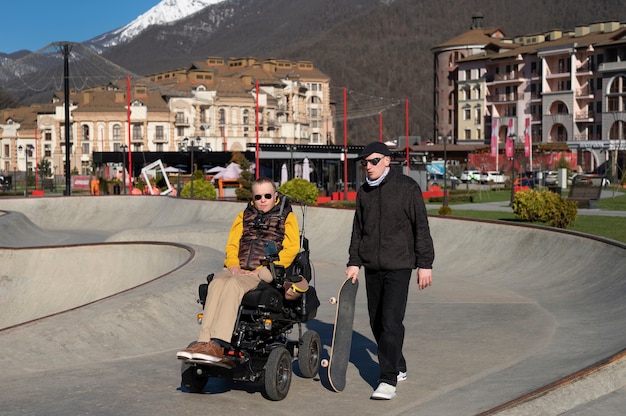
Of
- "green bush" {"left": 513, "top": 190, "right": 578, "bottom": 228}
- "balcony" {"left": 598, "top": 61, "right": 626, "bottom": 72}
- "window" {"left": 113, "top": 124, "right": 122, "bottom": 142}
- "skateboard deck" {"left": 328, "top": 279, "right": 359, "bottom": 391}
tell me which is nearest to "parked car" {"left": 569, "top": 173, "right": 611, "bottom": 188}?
"balcony" {"left": 598, "top": 61, "right": 626, "bottom": 72}

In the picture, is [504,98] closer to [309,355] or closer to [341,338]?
[309,355]

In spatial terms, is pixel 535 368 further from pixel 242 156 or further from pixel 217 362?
pixel 242 156

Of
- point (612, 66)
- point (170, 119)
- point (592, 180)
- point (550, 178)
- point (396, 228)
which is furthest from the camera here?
point (170, 119)

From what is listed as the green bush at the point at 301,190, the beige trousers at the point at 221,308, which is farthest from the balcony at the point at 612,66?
the beige trousers at the point at 221,308

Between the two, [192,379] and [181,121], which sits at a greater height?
[181,121]

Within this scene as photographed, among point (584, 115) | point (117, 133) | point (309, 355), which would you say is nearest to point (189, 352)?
point (309, 355)

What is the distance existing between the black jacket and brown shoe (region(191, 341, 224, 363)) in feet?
4.64

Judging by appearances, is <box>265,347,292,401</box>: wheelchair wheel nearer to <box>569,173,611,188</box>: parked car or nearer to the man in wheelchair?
the man in wheelchair

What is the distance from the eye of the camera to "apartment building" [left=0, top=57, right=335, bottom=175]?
12062 cm

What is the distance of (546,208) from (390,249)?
19474 millimetres

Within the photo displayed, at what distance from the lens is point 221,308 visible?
7.80m

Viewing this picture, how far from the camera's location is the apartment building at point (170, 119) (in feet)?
396

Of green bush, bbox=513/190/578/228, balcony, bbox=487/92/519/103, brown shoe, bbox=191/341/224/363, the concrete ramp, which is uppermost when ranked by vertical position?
balcony, bbox=487/92/519/103

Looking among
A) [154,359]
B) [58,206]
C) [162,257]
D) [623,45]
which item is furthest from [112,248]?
[623,45]
